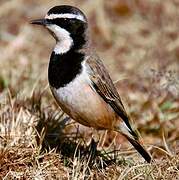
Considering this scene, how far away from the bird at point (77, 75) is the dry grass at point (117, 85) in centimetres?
41

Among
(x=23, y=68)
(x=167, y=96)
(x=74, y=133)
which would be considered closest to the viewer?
(x=74, y=133)

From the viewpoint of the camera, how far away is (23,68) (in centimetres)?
854

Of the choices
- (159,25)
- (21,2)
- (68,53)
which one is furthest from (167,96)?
(21,2)

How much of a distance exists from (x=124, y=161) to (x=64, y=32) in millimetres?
1317

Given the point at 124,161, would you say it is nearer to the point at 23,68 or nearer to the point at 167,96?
the point at 167,96

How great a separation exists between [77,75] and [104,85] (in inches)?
14.4

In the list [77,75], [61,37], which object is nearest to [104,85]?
[77,75]

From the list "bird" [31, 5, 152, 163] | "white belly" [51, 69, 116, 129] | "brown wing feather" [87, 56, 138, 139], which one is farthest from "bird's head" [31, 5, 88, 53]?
"white belly" [51, 69, 116, 129]

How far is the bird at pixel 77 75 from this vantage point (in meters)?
5.86

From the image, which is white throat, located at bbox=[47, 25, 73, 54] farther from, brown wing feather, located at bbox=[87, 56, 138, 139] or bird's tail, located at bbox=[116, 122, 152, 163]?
bird's tail, located at bbox=[116, 122, 152, 163]

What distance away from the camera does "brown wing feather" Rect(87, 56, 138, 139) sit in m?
6.03

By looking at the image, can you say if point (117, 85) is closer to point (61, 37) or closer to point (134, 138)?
point (134, 138)

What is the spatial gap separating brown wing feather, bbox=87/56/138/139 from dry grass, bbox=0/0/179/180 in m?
0.41

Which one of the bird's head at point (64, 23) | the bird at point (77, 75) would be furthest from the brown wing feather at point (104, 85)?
the bird's head at point (64, 23)
